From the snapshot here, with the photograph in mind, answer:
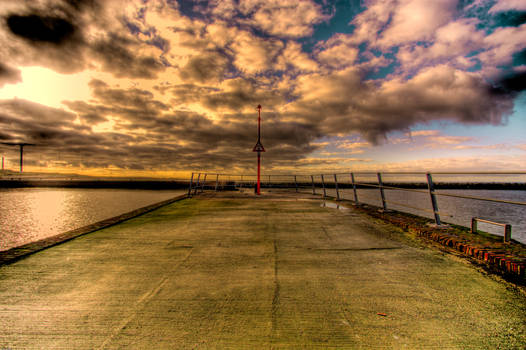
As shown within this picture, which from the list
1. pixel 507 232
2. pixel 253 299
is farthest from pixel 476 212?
pixel 253 299

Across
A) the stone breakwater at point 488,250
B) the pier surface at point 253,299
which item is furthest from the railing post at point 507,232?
the pier surface at point 253,299

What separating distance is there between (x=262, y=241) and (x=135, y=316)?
2.57 metres

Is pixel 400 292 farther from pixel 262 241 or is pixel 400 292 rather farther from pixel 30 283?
pixel 30 283

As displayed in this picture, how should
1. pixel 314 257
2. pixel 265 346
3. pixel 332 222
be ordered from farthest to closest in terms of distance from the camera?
pixel 332 222
pixel 314 257
pixel 265 346

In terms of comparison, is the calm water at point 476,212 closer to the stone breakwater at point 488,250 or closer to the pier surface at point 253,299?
the stone breakwater at point 488,250

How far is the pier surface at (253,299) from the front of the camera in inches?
71.8

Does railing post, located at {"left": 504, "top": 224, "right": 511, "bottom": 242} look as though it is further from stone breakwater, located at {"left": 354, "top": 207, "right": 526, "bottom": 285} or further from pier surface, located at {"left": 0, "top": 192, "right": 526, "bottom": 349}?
pier surface, located at {"left": 0, "top": 192, "right": 526, "bottom": 349}

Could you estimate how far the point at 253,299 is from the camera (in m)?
2.36

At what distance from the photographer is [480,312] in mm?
2129

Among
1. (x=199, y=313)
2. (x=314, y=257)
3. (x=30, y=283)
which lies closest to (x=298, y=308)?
(x=199, y=313)

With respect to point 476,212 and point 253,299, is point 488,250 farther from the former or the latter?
point 476,212

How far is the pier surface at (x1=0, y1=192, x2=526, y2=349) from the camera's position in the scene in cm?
182

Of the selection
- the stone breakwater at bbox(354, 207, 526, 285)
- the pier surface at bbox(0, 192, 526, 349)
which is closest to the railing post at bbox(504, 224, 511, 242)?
the stone breakwater at bbox(354, 207, 526, 285)

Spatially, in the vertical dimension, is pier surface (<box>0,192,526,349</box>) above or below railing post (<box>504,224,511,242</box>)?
below
